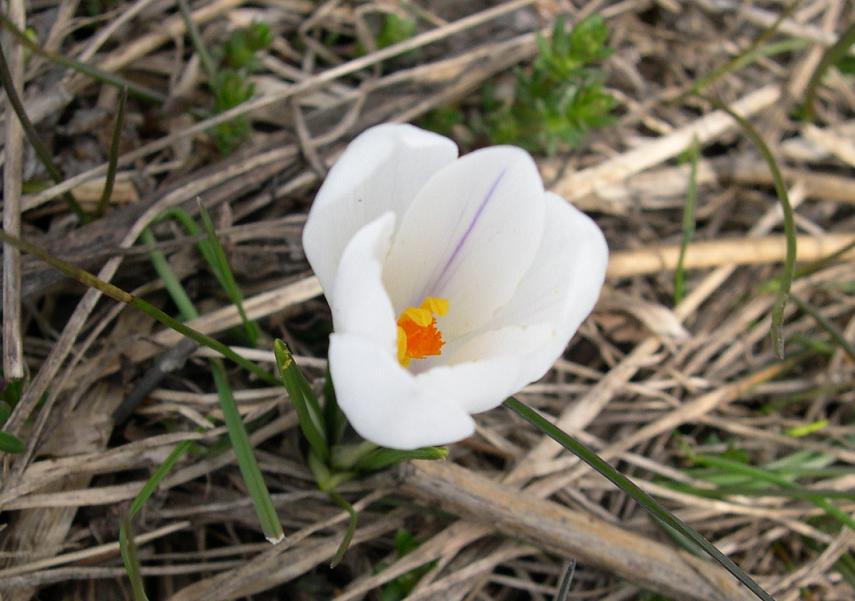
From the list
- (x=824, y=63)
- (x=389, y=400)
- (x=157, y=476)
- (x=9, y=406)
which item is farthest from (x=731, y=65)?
(x=9, y=406)

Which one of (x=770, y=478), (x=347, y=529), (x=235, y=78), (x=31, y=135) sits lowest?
(x=770, y=478)

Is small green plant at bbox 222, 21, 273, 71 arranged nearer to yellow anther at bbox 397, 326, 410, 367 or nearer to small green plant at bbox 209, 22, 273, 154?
small green plant at bbox 209, 22, 273, 154

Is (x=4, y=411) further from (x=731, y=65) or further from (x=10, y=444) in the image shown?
(x=731, y=65)

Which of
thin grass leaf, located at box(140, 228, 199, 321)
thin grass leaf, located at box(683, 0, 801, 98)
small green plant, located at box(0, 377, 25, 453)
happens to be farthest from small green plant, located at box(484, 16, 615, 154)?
small green plant, located at box(0, 377, 25, 453)

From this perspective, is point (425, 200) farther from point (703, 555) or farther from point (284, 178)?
point (703, 555)

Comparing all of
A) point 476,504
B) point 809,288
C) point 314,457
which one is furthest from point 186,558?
point 809,288

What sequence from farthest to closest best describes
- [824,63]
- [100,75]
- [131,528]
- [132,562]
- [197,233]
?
[824,63] < [100,75] < [197,233] < [131,528] < [132,562]
